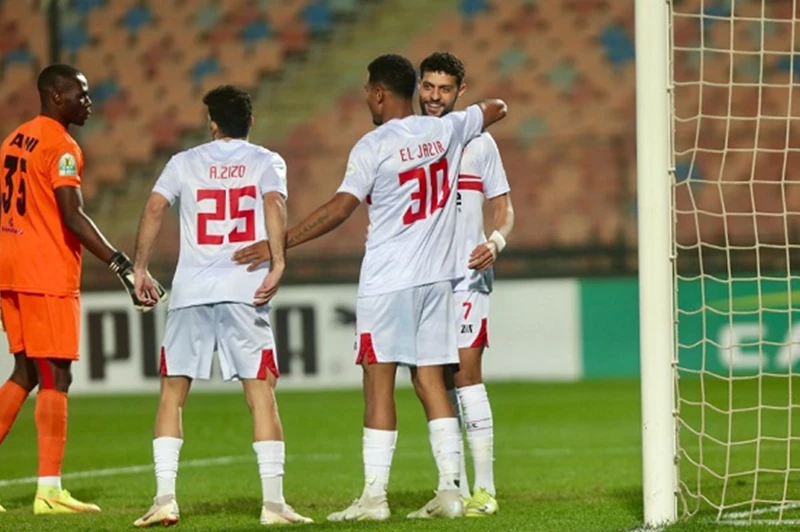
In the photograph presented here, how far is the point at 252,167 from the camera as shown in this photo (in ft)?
19.0

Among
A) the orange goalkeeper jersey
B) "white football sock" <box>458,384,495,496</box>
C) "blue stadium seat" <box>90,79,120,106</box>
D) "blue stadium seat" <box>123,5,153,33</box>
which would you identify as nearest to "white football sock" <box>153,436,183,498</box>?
the orange goalkeeper jersey

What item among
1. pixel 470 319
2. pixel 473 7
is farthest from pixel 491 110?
pixel 473 7

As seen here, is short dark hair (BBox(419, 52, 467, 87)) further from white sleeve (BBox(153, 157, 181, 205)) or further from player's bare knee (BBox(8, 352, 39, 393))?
player's bare knee (BBox(8, 352, 39, 393))

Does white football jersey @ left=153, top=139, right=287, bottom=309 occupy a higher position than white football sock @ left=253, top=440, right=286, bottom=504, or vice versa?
white football jersey @ left=153, top=139, right=287, bottom=309

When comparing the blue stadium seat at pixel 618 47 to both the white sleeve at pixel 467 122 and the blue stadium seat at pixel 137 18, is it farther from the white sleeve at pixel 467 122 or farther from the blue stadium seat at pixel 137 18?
the white sleeve at pixel 467 122

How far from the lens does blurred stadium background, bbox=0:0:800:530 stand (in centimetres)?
1363

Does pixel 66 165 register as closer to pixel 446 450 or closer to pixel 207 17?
pixel 446 450

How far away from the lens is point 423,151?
5730 millimetres

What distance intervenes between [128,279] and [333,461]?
3.14m

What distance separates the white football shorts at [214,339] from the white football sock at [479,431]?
927mm

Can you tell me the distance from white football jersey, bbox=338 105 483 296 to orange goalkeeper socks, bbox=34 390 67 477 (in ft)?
5.39

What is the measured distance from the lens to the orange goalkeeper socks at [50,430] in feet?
21.0

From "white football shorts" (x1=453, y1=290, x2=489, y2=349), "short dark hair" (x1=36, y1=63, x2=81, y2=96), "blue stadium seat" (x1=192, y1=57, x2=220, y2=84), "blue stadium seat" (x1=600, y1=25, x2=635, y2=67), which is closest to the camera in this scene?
"white football shorts" (x1=453, y1=290, x2=489, y2=349)

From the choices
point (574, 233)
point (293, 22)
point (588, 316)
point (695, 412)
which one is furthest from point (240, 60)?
point (695, 412)
